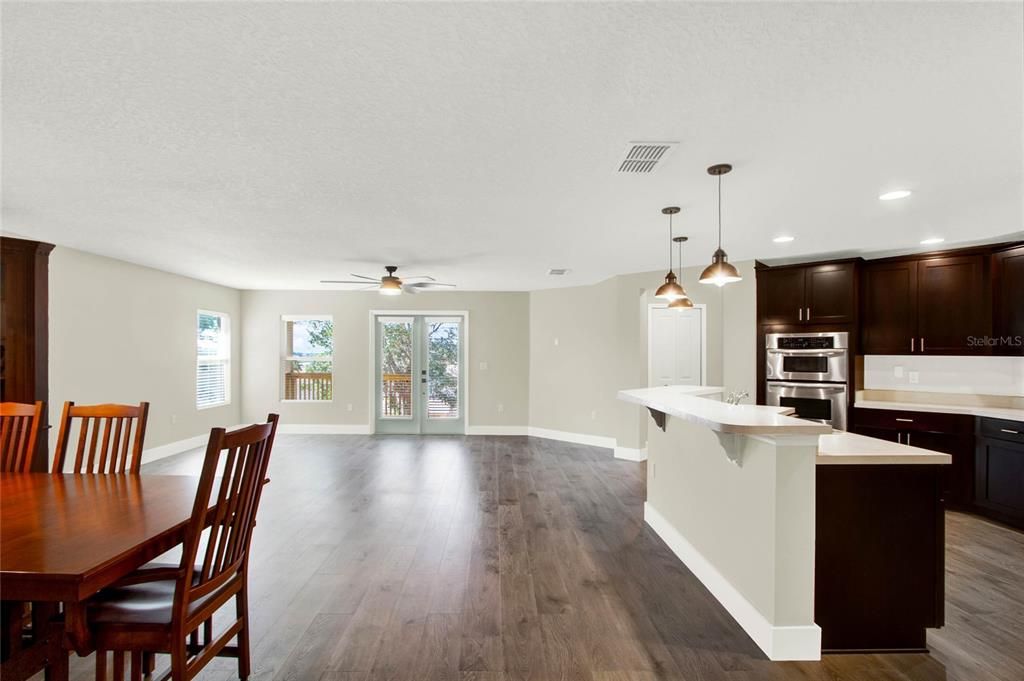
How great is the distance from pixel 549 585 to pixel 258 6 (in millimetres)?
3016

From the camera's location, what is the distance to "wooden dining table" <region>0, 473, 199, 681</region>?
131 cm

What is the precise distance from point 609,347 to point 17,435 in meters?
5.83

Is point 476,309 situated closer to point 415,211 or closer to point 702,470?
point 415,211

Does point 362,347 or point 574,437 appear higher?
point 362,347

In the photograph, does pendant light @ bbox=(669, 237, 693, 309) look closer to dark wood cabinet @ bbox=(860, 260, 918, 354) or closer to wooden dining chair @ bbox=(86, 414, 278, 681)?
dark wood cabinet @ bbox=(860, 260, 918, 354)

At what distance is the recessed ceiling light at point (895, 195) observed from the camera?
9.78 feet

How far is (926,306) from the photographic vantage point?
15.0 ft

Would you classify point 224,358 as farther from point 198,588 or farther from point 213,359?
point 198,588

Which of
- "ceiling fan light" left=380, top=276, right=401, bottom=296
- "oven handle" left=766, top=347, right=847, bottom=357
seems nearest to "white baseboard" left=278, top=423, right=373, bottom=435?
"ceiling fan light" left=380, top=276, right=401, bottom=296

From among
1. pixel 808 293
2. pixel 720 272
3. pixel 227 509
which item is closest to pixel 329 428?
pixel 227 509

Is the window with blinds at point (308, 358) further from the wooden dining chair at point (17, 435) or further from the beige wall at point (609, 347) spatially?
the wooden dining chair at point (17, 435)

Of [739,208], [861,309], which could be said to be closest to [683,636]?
[739,208]

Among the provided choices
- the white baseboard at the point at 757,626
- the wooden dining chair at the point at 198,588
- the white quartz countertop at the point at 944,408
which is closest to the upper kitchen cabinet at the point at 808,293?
the white quartz countertop at the point at 944,408

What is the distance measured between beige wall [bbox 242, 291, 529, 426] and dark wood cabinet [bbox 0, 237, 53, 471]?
171 inches
